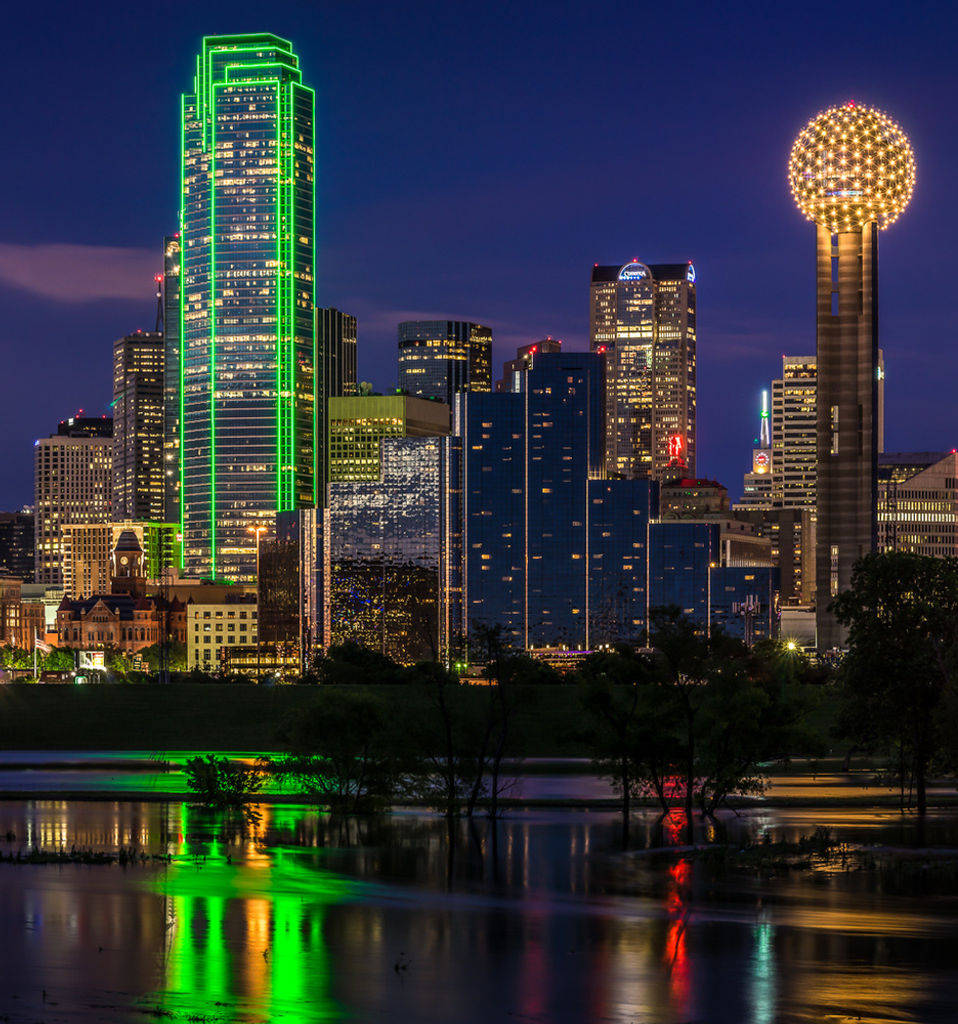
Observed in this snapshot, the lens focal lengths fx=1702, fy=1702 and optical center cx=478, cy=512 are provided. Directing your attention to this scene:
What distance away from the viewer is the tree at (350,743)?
84250 mm

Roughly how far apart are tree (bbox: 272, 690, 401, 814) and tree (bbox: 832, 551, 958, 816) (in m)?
22.9

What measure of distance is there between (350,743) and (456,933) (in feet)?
112

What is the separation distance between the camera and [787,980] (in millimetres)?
44000

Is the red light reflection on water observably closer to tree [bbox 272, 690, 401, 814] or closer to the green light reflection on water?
the green light reflection on water

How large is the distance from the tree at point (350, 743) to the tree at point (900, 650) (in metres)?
22.9

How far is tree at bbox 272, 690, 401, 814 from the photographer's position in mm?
84250

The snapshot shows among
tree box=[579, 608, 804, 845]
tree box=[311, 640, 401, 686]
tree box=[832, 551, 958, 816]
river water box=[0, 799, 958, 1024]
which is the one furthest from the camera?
tree box=[311, 640, 401, 686]

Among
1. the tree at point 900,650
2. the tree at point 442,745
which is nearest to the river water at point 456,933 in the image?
the tree at point 900,650

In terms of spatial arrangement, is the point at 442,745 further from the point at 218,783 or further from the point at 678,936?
the point at 678,936

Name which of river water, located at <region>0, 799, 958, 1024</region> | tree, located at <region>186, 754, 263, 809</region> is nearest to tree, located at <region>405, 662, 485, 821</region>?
river water, located at <region>0, 799, 958, 1024</region>

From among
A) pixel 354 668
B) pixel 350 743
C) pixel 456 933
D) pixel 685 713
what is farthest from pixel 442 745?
pixel 354 668

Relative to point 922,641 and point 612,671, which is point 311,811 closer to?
point 612,671

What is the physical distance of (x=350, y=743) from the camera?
84812mm

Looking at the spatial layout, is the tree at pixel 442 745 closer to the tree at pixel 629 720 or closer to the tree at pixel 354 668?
the tree at pixel 629 720
